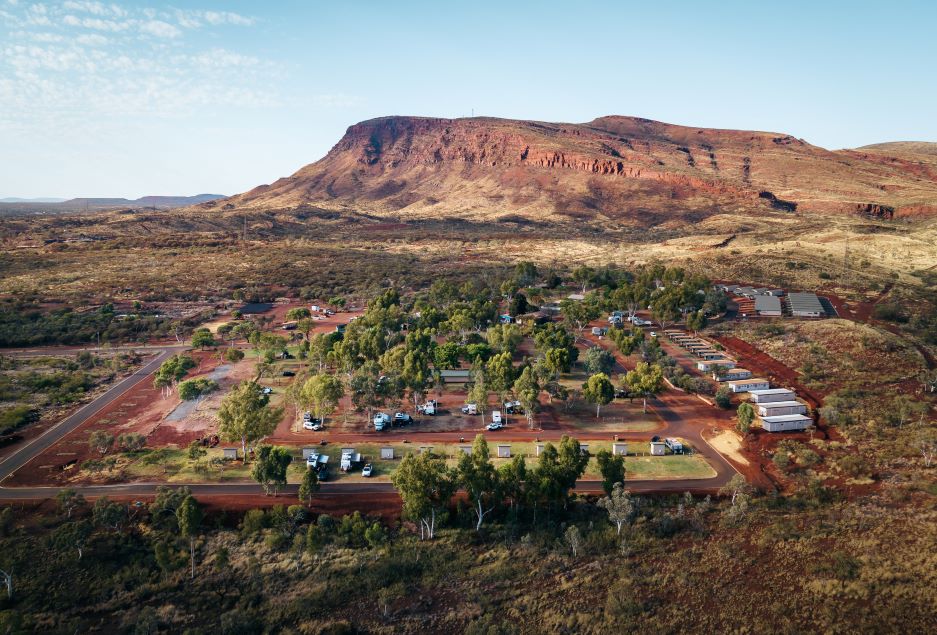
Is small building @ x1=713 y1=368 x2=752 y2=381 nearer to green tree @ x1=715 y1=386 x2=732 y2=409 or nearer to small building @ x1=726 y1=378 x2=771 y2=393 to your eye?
small building @ x1=726 y1=378 x2=771 y2=393

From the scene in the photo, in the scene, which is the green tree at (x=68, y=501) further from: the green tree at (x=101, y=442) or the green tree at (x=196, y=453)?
the green tree at (x=101, y=442)

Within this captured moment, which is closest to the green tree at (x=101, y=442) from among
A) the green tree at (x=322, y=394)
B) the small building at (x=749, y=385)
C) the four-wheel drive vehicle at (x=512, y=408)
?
the green tree at (x=322, y=394)

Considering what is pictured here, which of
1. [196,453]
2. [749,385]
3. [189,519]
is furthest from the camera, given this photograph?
[749,385]

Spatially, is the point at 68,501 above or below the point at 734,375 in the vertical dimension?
below

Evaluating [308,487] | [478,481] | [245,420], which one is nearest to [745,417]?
[478,481]

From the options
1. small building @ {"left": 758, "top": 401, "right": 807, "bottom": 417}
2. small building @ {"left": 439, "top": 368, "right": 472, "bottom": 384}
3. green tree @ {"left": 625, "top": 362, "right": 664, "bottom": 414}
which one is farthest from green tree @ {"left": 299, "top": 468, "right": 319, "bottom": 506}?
small building @ {"left": 758, "top": 401, "right": 807, "bottom": 417}

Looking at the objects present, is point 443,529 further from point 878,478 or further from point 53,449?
point 53,449

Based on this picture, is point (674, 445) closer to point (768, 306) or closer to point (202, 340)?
point (768, 306)
